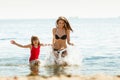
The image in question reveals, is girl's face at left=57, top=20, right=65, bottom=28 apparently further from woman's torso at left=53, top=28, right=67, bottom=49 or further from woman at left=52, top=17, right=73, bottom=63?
woman's torso at left=53, top=28, right=67, bottom=49

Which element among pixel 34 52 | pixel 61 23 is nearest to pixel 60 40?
pixel 61 23

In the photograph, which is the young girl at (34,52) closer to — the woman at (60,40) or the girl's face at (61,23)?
the woman at (60,40)

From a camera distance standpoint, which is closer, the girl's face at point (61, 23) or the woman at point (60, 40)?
the girl's face at point (61, 23)

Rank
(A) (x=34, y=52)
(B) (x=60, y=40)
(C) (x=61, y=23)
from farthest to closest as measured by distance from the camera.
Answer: (B) (x=60, y=40)
(C) (x=61, y=23)
(A) (x=34, y=52)

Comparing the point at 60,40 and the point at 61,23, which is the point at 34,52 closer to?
the point at 60,40

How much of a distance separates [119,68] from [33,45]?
4058 millimetres

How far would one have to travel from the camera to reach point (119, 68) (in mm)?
15812

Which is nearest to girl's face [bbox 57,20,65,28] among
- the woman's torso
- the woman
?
the woman

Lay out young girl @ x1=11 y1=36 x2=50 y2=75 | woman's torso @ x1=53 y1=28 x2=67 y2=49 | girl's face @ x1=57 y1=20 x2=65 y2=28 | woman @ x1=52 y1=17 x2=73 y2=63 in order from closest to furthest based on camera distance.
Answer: young girl @ x1=11 y1=36 x2=50 y2=75 → girl's face @ x1=57 y1=20 x2=65 y2=28 → woman @ x1=52 y1=17 x2=73 y2=63 → woman's torso @ x1=53 y1=28 x2=67 y2=49

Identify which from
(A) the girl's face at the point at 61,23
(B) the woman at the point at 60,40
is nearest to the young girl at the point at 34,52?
(B) the woman at the point at 60,40

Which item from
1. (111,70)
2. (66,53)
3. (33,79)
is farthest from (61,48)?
(33,79)

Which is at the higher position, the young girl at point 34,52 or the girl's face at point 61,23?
the girl's face at point 61,23

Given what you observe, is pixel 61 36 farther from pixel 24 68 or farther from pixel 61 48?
pixel 24 68

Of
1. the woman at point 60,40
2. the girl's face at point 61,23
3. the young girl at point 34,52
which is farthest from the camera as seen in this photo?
the woman at point 60,40
